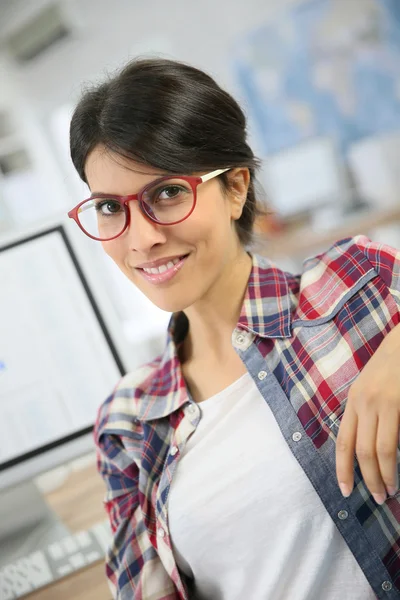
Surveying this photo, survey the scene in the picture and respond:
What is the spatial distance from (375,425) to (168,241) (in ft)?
1.24

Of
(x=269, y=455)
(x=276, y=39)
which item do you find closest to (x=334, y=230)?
(x=276, y=39)

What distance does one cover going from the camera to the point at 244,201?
40.5 inches

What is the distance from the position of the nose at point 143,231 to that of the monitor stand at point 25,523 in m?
0.66

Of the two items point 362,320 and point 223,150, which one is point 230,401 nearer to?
point 362,320

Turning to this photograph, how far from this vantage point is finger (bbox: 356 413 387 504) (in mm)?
757

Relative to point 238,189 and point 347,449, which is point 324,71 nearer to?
point 238,189

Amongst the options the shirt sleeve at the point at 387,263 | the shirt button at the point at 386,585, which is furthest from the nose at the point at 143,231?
the shirt button at the point at 386,585

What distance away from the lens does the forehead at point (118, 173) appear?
880mm

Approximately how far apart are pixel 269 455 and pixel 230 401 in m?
0.11

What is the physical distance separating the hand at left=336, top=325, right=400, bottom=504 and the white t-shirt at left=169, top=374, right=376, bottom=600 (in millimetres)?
106

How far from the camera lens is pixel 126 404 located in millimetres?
1104

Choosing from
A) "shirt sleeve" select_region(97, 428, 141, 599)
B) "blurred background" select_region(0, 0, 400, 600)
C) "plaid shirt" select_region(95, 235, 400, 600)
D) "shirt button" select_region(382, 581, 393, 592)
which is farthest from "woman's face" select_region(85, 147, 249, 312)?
"blurred background" select_region(0, 0, 400, 600)

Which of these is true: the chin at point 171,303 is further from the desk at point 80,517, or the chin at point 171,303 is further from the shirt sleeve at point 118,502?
the desk at point 80,517

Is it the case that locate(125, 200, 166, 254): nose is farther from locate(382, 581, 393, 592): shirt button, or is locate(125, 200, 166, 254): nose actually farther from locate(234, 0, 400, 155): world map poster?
locate(234, 0, 400, 155): world map poster
